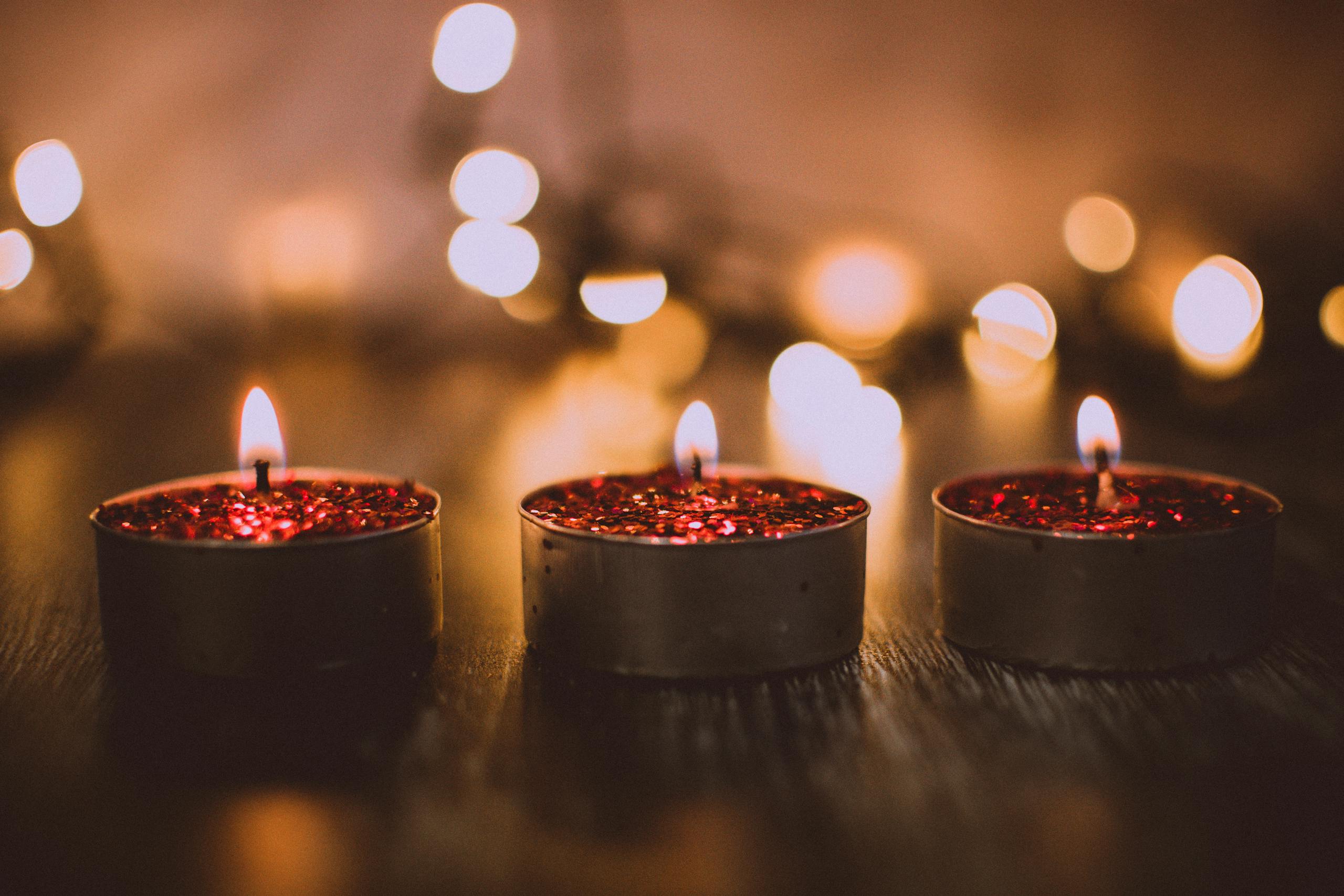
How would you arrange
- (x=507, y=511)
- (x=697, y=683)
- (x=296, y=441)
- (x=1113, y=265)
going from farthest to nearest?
(x=1113, y=265)
(x=296, y=441)
(x=507, y=511)
(x=697, y=683)

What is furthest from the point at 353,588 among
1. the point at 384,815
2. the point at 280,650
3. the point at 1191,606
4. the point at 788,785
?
the point at 1191,606

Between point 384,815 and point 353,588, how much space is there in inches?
7.0

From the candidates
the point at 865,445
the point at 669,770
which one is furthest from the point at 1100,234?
the point at 669,770

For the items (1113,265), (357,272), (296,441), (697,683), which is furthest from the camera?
(357,272)

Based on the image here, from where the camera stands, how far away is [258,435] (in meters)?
0.76

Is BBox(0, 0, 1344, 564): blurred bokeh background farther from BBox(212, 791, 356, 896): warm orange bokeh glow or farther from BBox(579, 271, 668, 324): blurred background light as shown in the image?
BBox(212, 791, 356, 896): warm orange bokeh glow

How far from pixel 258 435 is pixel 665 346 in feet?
4.14

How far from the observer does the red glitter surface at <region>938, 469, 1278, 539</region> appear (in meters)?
0.66

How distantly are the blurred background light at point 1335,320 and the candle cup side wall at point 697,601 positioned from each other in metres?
1.42

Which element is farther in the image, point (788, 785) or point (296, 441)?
point (296, 441)

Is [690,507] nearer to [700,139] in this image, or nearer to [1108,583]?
[1108,583]

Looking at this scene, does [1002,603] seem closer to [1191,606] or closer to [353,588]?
[1191,606]

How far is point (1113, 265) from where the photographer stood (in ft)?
7.13

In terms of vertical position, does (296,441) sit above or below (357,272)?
below
